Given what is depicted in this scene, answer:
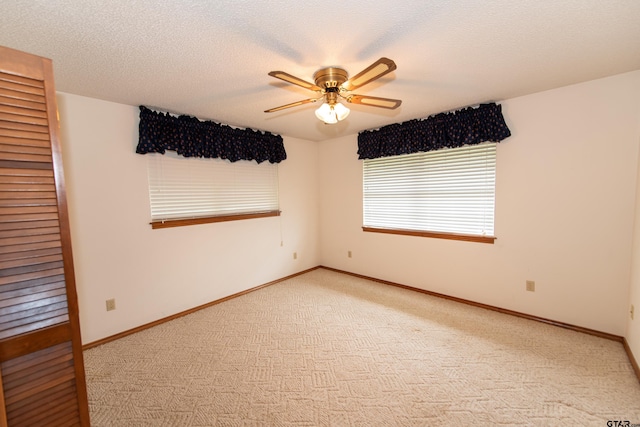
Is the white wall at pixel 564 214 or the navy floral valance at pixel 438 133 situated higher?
the navy floral valance at pixel 438 133

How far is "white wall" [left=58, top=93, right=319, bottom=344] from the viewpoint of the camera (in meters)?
2.36

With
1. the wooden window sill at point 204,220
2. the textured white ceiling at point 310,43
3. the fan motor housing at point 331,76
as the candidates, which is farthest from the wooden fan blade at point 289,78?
the wooden window sill at point 204,220

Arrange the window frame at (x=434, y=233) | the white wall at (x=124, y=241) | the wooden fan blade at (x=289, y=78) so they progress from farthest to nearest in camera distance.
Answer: the window frame at (x=434, y=233) → the white wall at (x=124, y=241) → the wooden fan blade at (x=289, y=78)

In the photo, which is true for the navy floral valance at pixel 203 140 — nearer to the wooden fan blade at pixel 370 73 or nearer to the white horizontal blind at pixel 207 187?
the white horizontal blind at pixel 207 187

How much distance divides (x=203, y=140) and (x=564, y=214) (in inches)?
154

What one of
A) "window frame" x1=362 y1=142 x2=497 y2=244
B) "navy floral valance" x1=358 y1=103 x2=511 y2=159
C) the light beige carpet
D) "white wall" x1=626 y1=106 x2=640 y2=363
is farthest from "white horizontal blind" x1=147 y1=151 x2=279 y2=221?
"white wall" x1=626 y1=106 x2=640 y2=363

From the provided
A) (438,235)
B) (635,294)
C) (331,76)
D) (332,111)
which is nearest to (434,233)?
(438,235)

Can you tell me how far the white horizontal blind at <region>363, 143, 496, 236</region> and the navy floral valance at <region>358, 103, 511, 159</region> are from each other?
0.49 ft

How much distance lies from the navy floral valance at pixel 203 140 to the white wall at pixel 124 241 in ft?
0.55

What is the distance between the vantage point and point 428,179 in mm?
3377

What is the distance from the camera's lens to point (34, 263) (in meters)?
1.03

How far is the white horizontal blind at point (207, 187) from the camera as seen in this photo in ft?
9.46

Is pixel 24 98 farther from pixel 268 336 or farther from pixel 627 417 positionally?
pixel 627 417

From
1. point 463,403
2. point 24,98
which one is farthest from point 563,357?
point 24,98
